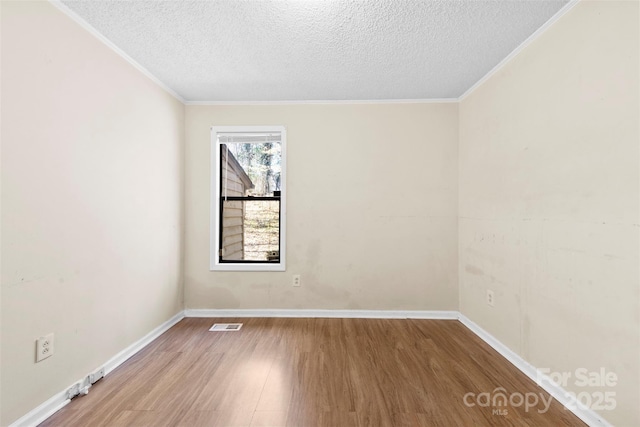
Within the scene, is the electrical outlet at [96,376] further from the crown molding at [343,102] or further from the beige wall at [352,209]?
the crown molding at [343,102]

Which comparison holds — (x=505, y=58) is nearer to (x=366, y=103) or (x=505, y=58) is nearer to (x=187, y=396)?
(x=366, y=103)

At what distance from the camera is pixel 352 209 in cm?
342

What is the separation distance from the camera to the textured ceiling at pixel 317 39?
6.14 ft

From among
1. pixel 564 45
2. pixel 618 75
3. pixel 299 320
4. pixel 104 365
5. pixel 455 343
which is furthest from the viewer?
pixel 299 320

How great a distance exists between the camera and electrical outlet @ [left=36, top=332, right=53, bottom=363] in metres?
1.70

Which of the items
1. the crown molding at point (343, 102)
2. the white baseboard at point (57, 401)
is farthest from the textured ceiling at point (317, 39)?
the white baseboard at point (57, 401)

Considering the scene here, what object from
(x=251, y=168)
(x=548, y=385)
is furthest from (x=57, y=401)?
(x=548, y=385)

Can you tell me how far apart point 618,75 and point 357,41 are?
1.54 metres

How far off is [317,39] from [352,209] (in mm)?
1780

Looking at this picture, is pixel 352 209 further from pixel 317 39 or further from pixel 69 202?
pixel 69 202

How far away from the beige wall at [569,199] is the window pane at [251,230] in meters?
2.25

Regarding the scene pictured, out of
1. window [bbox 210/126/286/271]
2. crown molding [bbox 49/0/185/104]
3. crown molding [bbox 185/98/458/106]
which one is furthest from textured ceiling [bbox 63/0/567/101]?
window [bbox 210/126/286/271]

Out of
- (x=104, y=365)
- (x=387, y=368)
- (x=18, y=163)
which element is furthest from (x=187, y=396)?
(x=18, y=163)

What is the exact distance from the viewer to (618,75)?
156 cm
